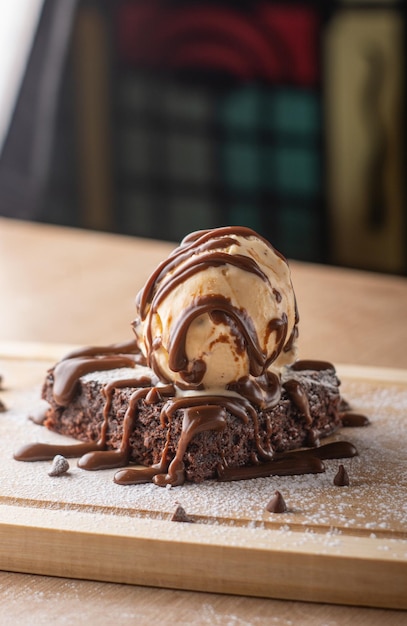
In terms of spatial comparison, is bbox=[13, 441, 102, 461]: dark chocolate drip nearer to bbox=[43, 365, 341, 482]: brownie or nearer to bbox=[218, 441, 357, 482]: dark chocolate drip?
bbox=[43, 365, 341, 482]: brownie

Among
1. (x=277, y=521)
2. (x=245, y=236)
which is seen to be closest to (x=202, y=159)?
(x=245, y=236)

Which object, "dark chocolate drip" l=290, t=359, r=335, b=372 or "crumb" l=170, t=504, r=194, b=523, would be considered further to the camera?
"dark chocolate drip" l=290, t=359, r=335, b=372

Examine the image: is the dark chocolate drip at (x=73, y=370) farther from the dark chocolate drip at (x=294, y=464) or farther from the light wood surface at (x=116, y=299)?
the light wood surface at (x=116, y=299)

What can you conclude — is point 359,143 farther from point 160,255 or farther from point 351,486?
point 351,486

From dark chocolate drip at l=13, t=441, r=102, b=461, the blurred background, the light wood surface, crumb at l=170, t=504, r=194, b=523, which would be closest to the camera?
→ crumb at l=170, t=504, r=194, b=523

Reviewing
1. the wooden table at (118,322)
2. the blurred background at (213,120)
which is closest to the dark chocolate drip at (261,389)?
the wooden table at (118,322)

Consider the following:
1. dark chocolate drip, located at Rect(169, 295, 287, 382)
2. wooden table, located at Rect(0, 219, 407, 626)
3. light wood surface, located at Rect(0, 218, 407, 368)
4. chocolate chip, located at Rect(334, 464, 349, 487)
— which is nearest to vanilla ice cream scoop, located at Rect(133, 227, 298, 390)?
dark chocolate drip, located at Rect(169, 295, 287, 382)
